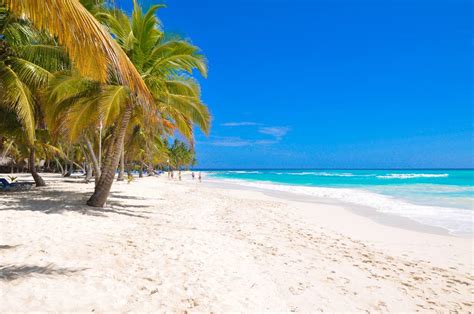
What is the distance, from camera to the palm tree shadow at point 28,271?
3520 mm

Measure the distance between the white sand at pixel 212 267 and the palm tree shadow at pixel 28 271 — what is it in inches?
0.4

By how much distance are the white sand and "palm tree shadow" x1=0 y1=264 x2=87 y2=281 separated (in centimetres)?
1

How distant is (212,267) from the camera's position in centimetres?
446

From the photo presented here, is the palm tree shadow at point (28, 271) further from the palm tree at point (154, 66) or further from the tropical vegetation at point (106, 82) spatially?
the palm tree at point (154, 66)

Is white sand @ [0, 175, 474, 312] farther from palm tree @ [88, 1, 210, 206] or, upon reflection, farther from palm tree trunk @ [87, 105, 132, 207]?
palm tree @ [88, 1, 210, 206]

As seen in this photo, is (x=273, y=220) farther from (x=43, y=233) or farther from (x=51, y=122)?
(x=51, y=122)

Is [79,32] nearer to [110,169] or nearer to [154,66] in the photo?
[154,66]

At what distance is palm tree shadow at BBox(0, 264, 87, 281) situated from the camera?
3.52m

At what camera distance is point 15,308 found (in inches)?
112

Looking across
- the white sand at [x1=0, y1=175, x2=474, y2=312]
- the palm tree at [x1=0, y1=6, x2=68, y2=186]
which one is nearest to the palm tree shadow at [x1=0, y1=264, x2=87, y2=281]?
the white sand at [x1=0, y1=175, x2=474, y2=312]

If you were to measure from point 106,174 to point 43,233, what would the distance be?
3865mm

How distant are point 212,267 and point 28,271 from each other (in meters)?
2.26

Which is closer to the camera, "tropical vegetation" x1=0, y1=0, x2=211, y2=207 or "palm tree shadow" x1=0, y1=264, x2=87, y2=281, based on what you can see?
"palm tree shadow" x1=0, y1=264, x2=87, y2=281

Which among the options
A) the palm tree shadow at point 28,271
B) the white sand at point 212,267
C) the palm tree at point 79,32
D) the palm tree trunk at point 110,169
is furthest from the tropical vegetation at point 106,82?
the palm tree shadow at point 28,271
